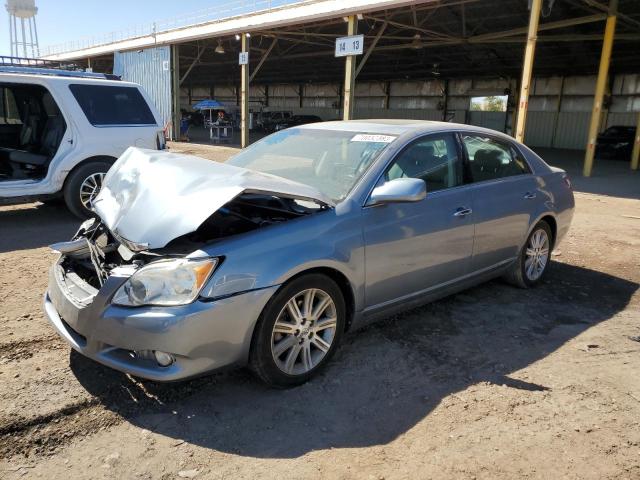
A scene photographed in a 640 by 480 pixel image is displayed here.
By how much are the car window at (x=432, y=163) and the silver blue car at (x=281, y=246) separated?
0.01 meters

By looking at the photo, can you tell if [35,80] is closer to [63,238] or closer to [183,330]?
[63,238]

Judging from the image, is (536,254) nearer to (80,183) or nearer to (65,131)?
(80,183)

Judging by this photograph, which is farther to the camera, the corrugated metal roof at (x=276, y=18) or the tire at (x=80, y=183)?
the corrugated metal roof at (x=276, y=18)

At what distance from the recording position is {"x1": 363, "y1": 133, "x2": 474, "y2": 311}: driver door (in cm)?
341

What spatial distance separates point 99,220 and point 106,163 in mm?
3893

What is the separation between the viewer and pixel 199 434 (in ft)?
8.68

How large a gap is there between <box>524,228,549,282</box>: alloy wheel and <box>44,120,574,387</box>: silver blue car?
0.37 meters

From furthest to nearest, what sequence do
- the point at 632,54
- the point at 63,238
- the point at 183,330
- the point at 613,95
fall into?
the point at 613,95
the point at 632,54
the point at 63,238
the point at 183,330

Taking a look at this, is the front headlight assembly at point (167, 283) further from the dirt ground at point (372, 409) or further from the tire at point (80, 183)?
the tire at point (80, 183)

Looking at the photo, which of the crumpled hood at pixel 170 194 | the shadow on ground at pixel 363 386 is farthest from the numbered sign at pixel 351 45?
the crumpled hood at pixel 170 194

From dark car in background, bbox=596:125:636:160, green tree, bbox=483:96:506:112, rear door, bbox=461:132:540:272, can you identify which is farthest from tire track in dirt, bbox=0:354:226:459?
green tree, bbox=483:96:506:112

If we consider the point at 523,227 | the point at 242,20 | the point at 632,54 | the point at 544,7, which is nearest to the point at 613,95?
the point at 632,54

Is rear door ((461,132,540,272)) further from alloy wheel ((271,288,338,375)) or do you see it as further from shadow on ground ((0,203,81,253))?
shadow on ground ((0,203,81,253))

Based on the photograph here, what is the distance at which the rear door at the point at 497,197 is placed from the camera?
167 inches
